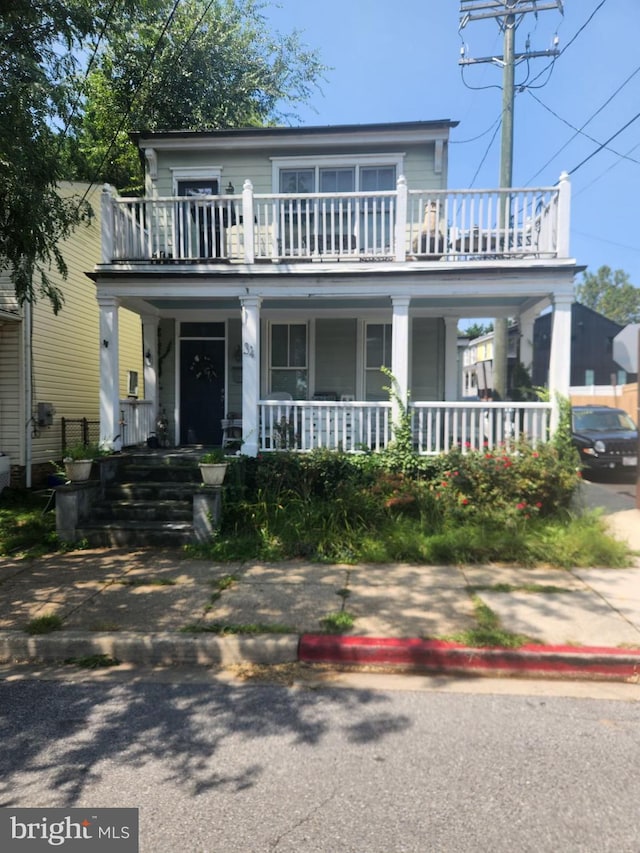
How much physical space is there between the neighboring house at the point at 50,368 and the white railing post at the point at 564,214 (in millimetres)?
7003

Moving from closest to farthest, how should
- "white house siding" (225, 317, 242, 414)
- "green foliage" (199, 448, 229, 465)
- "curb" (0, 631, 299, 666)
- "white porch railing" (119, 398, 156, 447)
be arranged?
1. "curb" (0, 631, 299, 666)
2. "green foliage" (199, 448, 229, 465)
3. "white porch railing" (119, 398, 156, 447)
4. "white house siding" (225, 317, 242, 414)

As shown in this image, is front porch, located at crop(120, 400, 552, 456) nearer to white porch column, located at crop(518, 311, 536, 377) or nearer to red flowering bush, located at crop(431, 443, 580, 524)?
red flowering bush, located at crop(431, 443, 580, 524)

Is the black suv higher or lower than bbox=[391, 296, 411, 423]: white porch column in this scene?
lower

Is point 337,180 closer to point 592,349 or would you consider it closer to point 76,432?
point 76,432

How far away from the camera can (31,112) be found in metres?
6.06

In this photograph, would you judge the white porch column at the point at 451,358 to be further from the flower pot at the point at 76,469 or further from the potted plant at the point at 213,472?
the flower pot at the point at 76,469

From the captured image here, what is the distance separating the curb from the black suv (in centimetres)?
1017

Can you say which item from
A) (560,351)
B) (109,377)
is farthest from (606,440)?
(109,377)

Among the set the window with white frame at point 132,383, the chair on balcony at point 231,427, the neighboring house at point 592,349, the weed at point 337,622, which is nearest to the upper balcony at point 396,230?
the chair on balcony at point 231,427

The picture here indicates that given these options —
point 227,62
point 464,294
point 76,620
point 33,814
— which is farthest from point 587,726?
point 227,62

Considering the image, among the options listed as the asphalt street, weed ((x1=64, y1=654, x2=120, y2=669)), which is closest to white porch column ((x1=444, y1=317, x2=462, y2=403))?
the asphalt street

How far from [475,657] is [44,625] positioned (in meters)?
3.50

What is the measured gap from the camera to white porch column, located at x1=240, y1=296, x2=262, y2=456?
314 inches
